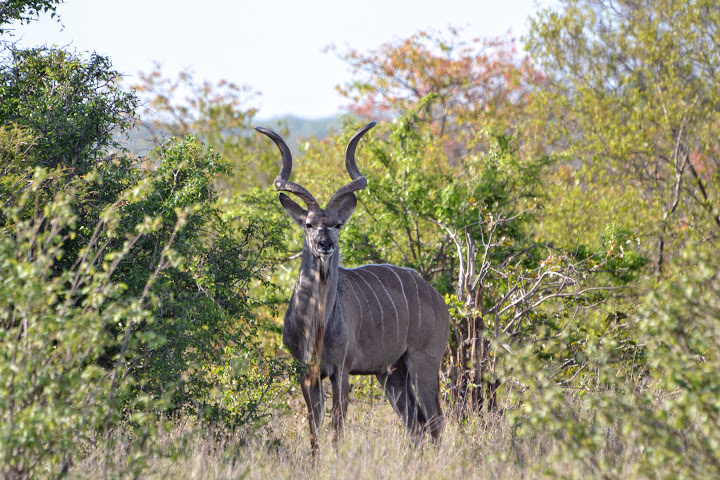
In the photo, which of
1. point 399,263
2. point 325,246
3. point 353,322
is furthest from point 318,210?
point 399,263

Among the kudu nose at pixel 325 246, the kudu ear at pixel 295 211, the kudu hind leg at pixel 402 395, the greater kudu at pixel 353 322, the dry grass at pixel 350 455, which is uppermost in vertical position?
the kudu ear at pixel 295 211

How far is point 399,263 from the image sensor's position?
7.75 meters

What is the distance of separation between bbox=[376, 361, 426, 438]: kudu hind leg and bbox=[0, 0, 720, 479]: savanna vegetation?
0.17 metres

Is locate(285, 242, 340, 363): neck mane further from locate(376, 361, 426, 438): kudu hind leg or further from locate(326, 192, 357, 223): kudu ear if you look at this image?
locate(376, 361, 426, 438): kudu hind leg

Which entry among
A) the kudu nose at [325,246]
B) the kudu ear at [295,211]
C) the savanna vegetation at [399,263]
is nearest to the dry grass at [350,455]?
the savanna vegetation at [399,263]

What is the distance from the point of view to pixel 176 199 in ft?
16.2

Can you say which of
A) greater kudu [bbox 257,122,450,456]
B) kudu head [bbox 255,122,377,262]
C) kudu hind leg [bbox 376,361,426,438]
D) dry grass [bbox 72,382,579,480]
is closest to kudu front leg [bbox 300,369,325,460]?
greater kudu [bbox 257,122,450,456]

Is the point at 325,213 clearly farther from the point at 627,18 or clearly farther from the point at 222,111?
the point at 222,111

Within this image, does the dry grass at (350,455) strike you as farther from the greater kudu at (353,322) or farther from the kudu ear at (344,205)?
the kudu ear at (344,205)

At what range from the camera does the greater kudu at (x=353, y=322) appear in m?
5.16

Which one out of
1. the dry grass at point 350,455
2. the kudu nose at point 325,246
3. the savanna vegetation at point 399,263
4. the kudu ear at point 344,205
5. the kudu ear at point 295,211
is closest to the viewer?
the savanna vegetation at point 399,263

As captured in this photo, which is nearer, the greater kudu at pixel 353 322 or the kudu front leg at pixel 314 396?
the kudu front leg at pixel 314 396

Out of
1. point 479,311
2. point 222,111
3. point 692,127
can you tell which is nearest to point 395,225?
point 479,311

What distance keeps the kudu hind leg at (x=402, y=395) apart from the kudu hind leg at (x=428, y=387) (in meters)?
0.06
